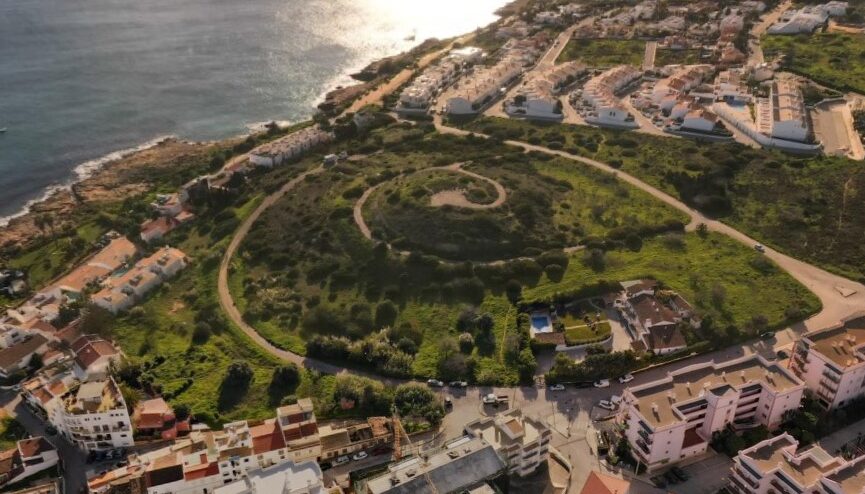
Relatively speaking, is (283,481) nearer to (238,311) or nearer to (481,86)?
(238,311)

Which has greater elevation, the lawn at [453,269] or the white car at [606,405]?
the lawn at [453,269]

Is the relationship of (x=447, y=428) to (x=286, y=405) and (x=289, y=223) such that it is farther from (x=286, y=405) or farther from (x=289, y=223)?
(x=289, y=223)

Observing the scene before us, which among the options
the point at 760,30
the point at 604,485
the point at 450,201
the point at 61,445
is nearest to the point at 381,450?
the point at 604,485

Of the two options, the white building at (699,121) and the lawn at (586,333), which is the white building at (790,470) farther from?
the white building at (699,121)

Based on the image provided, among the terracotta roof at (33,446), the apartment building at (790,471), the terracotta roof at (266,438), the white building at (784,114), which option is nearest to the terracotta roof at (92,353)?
the terracotta roof at (33,446)

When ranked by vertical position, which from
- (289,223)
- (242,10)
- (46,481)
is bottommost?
(46,481)

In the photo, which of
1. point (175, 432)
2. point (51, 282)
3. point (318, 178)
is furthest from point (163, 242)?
point (175, 432)
